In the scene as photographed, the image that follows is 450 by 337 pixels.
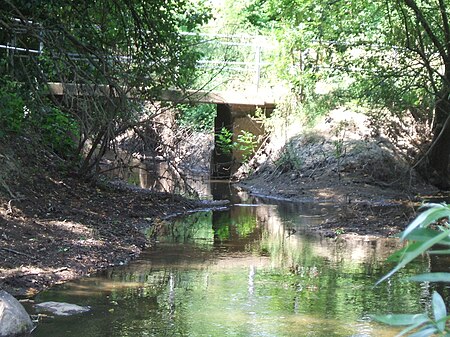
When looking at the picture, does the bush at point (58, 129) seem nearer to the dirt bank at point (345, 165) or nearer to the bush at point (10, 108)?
the bush at point (10, 108)

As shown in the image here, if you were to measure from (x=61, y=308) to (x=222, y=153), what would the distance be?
15.5 m

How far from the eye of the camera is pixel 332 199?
16703 millimetres

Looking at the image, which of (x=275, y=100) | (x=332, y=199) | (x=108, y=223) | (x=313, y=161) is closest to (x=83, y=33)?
(x=108, y=223)

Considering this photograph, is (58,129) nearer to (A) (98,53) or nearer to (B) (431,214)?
(A) (98,53)

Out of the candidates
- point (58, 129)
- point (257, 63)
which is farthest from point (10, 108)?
point (257, 63)

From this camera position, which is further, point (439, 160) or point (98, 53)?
point (439, 160)

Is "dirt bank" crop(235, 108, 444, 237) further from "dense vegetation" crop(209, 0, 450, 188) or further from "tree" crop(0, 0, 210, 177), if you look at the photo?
"tree" crop(0, 0, 210, 177)

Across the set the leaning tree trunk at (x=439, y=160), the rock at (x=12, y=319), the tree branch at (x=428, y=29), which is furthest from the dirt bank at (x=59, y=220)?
the leaning tree trunk at (x=439, y=160)

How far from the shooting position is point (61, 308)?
282 inches

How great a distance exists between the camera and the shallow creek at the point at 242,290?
676 cm

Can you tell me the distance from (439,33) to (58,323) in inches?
380

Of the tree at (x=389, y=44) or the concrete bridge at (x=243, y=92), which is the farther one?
the concrete bridge at (x=243, y=92)

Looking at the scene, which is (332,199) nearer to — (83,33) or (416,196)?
(416,196)

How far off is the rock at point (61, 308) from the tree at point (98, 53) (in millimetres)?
2379
